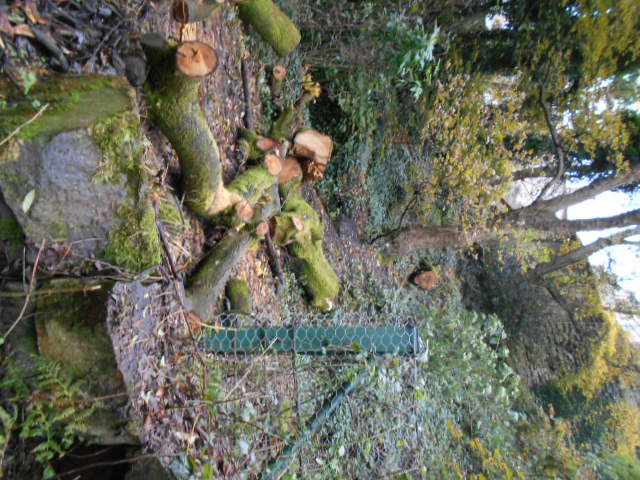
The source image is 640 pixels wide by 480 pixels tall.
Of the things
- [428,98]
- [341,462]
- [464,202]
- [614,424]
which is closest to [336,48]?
[428,98]

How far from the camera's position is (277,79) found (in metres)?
5.68

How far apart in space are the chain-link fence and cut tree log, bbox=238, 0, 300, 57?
3.38m

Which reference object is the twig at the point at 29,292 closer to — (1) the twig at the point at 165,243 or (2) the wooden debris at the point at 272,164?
(1) the twig at the point at 165,243

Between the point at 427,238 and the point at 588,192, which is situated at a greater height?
the point at 588,192

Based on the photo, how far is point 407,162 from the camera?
27.5 ft

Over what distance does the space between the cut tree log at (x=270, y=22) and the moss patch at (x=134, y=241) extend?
3.49 m

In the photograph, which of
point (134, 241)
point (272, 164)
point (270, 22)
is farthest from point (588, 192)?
point (134, 241)

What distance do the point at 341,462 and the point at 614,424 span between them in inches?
335

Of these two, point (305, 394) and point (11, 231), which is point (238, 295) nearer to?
point (305, 394)

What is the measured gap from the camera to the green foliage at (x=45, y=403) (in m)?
2.03

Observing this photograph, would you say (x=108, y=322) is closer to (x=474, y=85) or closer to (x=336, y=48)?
(x=336, y=48)

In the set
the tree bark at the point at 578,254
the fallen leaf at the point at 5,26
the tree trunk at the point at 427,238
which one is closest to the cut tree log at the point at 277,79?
the tree trunk at the point at 427,238

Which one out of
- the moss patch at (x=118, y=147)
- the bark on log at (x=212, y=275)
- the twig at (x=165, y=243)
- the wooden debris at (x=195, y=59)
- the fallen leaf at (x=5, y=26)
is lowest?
the bark on log at (x=212, y=275)

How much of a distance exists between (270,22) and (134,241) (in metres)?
3.76
